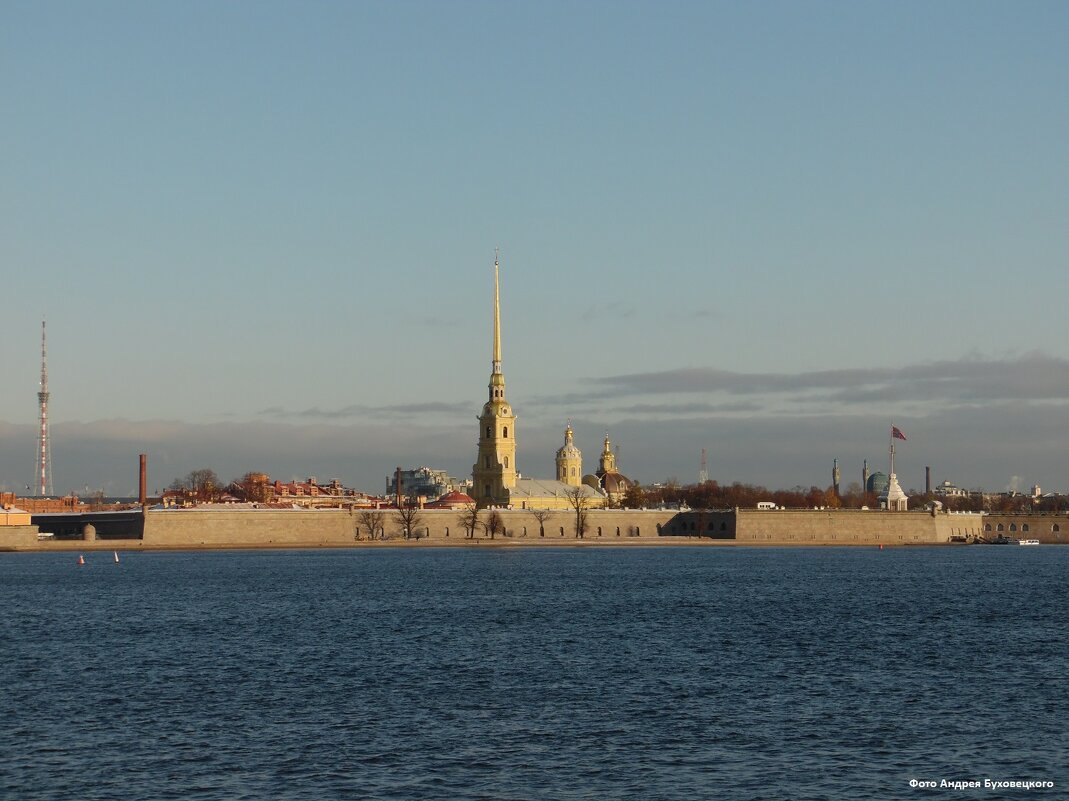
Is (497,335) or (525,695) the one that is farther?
(497,335)

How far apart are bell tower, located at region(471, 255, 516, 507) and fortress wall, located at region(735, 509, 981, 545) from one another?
82.2 ft

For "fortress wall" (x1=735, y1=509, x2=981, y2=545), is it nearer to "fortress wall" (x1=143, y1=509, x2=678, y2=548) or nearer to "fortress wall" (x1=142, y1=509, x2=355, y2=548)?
"fortress wall" (x1=143, y1=509, x2=678, y2=548)

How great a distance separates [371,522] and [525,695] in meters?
106

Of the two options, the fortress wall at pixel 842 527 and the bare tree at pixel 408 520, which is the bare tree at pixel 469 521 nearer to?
the bare tree at pixel 408 520

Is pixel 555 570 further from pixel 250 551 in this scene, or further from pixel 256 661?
pixel 256 661

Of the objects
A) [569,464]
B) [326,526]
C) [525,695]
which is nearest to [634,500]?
[569,464]

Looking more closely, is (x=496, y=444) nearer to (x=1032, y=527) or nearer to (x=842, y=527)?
(x=842, y=527)

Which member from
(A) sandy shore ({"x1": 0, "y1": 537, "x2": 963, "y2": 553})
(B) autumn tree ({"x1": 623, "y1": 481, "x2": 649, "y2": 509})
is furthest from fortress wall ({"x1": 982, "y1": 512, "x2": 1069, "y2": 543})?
(B) autumn tree ({"x1": 623, "y1": 481, "x2": 649, "y2": 509})

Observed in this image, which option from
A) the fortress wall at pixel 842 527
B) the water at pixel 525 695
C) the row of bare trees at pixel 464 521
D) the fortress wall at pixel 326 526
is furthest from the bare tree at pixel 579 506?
the water at pixel 525 695

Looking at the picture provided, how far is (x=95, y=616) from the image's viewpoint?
53906 millimetres

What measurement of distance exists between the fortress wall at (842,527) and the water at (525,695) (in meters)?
84.9

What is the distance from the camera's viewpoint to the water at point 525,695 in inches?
961

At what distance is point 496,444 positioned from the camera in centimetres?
15938

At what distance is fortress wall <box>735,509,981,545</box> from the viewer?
152875mm
